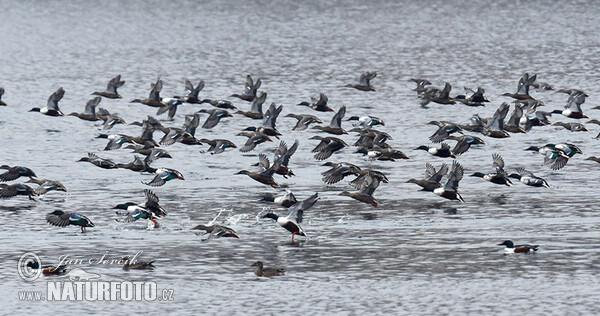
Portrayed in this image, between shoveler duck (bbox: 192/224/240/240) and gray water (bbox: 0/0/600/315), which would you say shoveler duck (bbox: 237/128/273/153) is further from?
shoveler duck (bbox: 192/224/240/240)

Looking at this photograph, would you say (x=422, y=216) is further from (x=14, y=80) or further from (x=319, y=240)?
(x=14, y=80)

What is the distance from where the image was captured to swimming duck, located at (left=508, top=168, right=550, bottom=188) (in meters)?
36.7

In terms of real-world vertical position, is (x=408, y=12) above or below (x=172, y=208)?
above

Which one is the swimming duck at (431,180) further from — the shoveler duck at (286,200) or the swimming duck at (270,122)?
the swimming duck at (270,122)

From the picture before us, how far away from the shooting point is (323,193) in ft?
121

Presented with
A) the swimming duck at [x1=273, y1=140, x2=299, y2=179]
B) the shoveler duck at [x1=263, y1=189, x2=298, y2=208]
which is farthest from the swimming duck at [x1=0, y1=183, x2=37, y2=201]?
the swimming duck at [x1=273, y1=140, x2=299, y2=179]

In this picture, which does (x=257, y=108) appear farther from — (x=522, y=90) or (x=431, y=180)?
(x=431, y=180)

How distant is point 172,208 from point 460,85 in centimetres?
3282

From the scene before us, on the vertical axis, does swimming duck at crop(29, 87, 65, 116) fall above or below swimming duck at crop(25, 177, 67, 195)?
above

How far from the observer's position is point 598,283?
1026 inches

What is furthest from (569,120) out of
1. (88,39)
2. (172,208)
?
(88,39)

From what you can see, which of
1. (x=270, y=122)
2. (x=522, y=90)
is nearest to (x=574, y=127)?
(x=522, y=90)

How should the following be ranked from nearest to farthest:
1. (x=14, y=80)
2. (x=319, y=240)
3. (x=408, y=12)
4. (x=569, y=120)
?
(x=319, y=240), (x=569, y=120), (x=14, y=80), (x=408, y=12)

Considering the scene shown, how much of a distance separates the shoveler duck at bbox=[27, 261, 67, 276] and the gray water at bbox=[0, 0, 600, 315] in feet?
1.77
